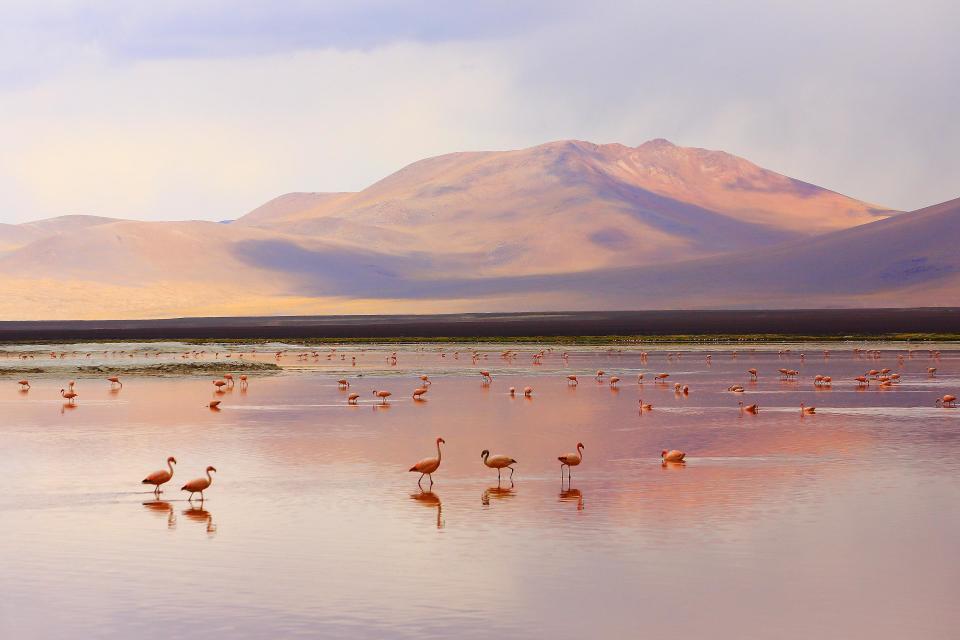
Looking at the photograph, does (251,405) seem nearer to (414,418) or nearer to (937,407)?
(414,418)

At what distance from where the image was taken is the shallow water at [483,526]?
40.6 ft

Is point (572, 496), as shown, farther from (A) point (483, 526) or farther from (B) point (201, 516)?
(B) point (201, 516)

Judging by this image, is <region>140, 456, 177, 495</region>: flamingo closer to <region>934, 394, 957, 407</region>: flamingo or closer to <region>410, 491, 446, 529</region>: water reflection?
<region>410, 491, 446, 529</region>: water reflection

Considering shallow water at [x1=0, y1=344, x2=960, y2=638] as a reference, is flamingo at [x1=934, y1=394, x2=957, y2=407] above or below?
above

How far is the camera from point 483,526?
16.8 meters

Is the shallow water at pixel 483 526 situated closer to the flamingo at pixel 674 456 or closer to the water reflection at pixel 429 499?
the water reflection at pixel 429 499

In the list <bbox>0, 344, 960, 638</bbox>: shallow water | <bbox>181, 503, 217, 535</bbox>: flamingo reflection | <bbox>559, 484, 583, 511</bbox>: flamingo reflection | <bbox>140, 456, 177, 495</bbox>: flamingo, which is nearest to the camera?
<bbox>0, 344, 960, 638</bbox>: shallow water

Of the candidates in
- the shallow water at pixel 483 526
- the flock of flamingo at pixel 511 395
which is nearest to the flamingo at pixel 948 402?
the flock of flamingo at pixel 511 395

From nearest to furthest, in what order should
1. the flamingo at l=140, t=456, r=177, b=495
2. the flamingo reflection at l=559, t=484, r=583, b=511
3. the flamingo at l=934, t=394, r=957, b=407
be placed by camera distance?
1. the flamingo reflection at l=559, t=484, r=583, b=511
2. the flamingo at l=140, t=456, r=177, b=495
3. the flamingo at l=934, t=394, r=957, b=407

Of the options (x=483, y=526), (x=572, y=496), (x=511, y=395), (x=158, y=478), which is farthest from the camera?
(x=511, y=395)

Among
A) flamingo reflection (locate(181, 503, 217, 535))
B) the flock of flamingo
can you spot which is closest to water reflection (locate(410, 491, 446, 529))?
the flock of flamingo

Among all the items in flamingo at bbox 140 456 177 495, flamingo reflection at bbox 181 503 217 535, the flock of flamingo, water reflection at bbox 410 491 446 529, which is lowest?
flamingo reflection at bbox 181 503 217 535

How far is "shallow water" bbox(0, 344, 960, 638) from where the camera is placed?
12375mm

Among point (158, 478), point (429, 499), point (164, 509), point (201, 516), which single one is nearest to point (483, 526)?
point (429, 499)
